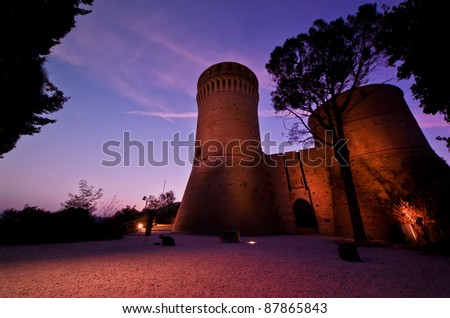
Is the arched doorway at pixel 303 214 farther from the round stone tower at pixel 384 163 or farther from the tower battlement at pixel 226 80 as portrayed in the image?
the tower battlement at pixel 226 80

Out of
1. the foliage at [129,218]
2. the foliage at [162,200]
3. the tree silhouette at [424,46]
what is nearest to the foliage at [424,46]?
the tree silhouette at [424,46]

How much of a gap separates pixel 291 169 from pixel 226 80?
1065cm

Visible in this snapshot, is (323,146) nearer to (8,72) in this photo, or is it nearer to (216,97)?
(216,97)

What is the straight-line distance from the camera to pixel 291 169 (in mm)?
17078

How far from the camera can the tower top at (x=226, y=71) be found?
18234mm

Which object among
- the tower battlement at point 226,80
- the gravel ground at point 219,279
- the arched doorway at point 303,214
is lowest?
the gravel ground at point 219,279

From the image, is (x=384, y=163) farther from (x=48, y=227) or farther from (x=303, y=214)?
(x=48, y=227)

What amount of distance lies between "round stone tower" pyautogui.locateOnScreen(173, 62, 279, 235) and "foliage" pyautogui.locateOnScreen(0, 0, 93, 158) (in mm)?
10209

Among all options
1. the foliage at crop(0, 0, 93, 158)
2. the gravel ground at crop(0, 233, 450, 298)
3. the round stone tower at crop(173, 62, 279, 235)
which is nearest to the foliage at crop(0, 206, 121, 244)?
the foliage at crop(0, 0, 93, 158)

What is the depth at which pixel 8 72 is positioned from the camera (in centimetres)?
737

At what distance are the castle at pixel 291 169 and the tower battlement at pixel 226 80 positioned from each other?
99 mm

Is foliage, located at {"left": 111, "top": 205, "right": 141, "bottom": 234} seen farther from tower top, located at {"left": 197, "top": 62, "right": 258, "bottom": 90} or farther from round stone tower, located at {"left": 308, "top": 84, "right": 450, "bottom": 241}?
round stone tower, located at {"left": 308, "top": 84, "right": 450, "bottom": 241}

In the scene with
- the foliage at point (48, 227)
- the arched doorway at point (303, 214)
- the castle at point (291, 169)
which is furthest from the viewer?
the arched doorway at point (303, 214)
